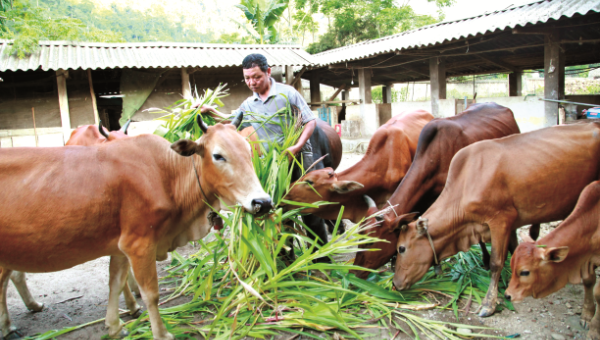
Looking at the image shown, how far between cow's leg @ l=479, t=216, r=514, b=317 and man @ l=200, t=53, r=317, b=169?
1743 mm

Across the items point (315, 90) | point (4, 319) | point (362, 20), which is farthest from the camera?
point (362, 20)

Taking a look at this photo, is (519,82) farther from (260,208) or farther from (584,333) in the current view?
(260,208)

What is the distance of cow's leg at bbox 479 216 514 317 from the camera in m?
3.22

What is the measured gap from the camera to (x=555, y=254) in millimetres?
2771

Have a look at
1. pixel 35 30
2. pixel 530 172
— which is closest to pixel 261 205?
pixel 530 172

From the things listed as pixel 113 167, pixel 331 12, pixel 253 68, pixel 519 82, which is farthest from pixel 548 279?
pixel 331 12

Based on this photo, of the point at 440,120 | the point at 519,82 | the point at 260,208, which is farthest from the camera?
the point at 519,82

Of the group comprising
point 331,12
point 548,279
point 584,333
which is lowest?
point 584,333

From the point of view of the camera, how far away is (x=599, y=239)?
2846 mm

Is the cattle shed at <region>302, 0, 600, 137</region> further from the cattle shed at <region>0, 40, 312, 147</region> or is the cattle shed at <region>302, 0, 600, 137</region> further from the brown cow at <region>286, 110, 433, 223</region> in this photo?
the brown cow at <region>286, 110, 433, 223</region>

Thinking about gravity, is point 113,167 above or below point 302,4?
below

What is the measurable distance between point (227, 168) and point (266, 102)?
1.30 metres

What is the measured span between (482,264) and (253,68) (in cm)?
286

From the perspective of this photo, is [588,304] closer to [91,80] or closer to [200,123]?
[200,123]
